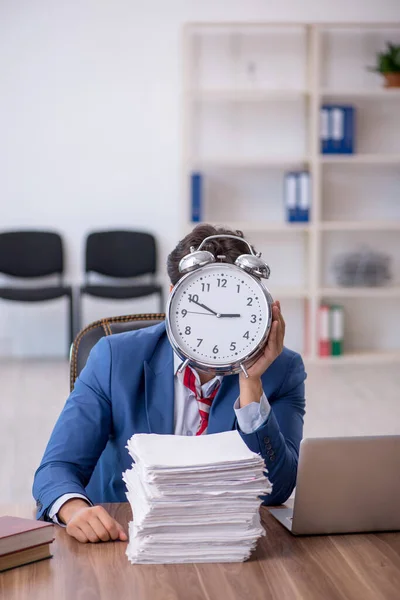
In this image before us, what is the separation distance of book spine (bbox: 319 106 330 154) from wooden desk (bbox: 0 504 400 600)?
17.5 feet

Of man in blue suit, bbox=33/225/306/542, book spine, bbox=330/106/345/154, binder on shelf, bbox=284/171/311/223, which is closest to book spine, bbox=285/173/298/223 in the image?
binder on shelf, bbox=284/171/311/223

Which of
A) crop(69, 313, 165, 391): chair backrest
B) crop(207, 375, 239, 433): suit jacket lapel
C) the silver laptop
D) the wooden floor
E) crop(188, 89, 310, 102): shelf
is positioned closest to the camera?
the silver laptop

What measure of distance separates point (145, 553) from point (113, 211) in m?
5.57

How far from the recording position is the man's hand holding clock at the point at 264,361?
154 cm

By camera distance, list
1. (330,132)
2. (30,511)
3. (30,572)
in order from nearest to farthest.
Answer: (30,572) → (30,511) → (330,132)

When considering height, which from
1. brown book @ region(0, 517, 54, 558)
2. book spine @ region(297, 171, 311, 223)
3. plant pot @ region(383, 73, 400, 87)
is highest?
plant pot @ region(383, 73, 400, 87)

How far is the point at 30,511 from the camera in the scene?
1.62m

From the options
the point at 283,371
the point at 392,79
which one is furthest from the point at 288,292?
the point at 283,371

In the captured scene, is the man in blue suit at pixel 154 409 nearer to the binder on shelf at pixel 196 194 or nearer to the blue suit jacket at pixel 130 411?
the blue suit jacket at pixel 130 411

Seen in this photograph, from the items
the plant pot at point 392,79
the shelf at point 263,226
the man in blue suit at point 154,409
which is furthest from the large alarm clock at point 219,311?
the plant pot at point 392,79

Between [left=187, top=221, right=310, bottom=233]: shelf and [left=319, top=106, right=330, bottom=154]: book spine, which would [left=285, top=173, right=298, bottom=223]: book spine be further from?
[left=319, top=106, right=330, bottom=154]: book spine

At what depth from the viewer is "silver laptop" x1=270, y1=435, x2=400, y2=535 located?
1387 millimetres

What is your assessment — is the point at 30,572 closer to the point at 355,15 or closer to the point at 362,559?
the point at 362,559

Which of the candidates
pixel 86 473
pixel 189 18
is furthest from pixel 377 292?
pixel 86 473
